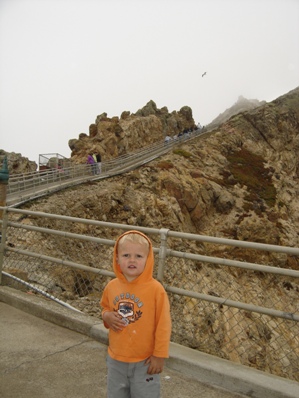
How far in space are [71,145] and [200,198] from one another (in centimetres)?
2206

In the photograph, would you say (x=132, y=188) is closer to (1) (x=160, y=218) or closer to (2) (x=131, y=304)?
(1) (x=160, y=218)

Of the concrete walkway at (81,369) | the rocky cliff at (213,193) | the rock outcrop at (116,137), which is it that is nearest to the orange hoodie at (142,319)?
the concrete walkway at (81,369)

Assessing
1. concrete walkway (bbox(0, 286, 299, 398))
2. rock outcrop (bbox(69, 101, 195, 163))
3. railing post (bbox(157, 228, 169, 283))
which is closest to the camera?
concrete walkway (bbox(0, 286, 299, 398))

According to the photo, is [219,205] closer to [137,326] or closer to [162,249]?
[162,249]

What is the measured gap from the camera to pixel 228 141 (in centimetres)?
4406

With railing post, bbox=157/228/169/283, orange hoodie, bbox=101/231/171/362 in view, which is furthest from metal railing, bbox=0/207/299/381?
orange hoodie, bbox=101/231/171/362

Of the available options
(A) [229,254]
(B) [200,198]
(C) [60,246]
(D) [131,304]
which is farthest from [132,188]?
(D) [131,304]

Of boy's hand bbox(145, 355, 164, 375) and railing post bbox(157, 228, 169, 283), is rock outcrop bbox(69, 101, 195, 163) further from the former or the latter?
boy's hand bbox(145, 355, 164, 375)

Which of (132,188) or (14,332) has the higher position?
(132,188)

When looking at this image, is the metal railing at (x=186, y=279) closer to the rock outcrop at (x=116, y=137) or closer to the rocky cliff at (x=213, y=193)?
the rocky cliff at (x=213, y=193)

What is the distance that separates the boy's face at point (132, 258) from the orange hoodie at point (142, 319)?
5 cm

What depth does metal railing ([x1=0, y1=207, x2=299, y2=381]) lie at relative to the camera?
440 centimetres

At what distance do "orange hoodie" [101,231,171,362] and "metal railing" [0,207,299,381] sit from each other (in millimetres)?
1614

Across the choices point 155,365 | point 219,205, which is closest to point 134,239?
point 155,365
